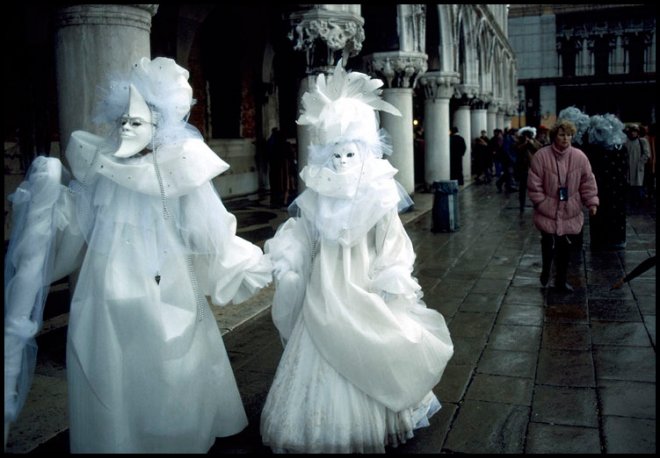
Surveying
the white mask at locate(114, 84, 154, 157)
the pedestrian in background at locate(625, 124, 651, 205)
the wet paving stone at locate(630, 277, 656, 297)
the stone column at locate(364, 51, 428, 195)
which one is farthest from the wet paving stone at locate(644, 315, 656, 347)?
the pedestrian in background at locate(625, 124, 651, 205)

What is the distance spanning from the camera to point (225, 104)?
13.9 meters

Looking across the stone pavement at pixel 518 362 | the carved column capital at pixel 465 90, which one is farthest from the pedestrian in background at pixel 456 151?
the stone pavement at pixel 518 362

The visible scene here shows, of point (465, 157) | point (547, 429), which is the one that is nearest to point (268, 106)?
point (465, 157)

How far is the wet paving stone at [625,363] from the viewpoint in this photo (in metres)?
3.93

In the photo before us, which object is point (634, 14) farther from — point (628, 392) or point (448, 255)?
point (628, 392)

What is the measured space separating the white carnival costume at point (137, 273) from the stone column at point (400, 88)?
31.0 ft

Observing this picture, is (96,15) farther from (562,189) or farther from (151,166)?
(562,189)

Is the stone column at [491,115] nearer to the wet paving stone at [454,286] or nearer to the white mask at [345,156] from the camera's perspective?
the wet paving stone at [454,286]

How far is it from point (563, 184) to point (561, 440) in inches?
137

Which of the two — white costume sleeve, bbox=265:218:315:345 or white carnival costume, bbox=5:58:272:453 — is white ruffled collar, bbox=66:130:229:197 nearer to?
white carnival costume, bbox=5:58:272:453

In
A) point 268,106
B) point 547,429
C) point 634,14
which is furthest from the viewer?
point 634,14

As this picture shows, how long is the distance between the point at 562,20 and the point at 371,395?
42.6m

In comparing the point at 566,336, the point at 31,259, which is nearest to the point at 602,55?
the point at 566,336

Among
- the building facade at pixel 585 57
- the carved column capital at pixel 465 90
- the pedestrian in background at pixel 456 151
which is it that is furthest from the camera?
the building facade at pixel 585 57
